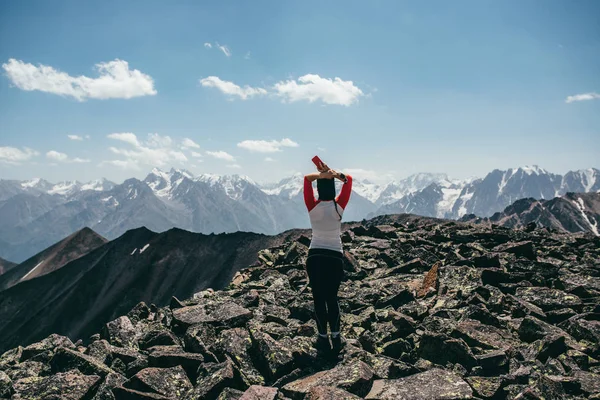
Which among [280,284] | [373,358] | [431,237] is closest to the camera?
[373,358]

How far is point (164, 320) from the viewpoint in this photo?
14883 mm

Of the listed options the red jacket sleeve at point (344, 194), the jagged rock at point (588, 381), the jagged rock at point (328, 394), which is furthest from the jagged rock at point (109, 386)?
the jagged rock at point (588, 381)

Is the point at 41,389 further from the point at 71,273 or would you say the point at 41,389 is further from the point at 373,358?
the point at 71,273

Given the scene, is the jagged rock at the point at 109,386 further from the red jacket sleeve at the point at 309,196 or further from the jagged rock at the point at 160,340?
the red jacket sleeve at the point at 309,196

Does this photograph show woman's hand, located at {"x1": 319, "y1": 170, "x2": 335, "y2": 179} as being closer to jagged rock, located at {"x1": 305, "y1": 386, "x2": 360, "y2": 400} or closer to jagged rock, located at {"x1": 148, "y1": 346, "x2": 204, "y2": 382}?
jagged rock, located at {"x1": 305, "y1": 386, "x2": 360, "y2": 400}

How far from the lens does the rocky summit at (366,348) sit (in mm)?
8766

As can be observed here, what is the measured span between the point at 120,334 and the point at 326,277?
8.47 metres

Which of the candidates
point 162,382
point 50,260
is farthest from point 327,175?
point 50,260

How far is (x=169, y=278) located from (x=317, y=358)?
9262 centimetres

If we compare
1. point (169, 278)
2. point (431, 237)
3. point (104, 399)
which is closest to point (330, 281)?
point (104, 399)

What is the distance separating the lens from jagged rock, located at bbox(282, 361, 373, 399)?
332 inches

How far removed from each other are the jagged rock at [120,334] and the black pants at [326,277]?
6999 millimetres

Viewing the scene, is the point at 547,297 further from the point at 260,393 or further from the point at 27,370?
the point at 27,370

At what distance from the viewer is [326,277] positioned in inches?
397
